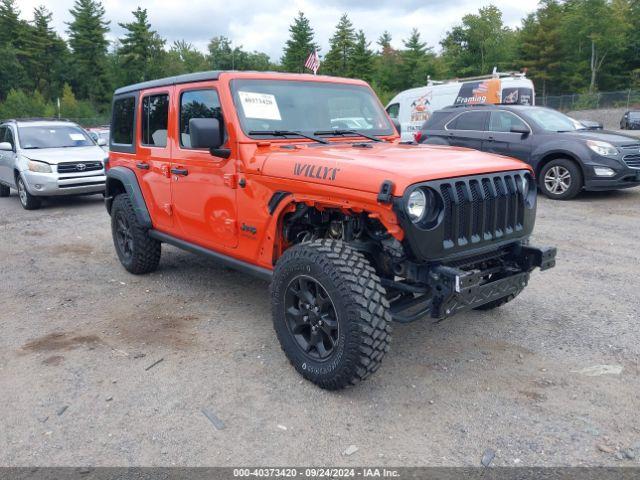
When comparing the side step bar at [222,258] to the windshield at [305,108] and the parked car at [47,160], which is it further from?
the parked car at [47,160]

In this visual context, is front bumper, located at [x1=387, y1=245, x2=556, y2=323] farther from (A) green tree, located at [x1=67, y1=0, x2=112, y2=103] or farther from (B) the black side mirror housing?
(A) green tree, located at [x1=67, y1=0, x2=112, y2=103]

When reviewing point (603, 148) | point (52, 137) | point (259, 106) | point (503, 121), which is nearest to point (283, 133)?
point (259, 106)

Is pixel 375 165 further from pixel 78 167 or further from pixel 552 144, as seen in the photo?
pixel 78 167

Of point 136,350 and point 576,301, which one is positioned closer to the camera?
point 136,350

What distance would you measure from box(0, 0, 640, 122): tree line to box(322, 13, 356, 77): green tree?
11 cm

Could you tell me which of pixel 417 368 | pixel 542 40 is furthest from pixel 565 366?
pixel 542 40

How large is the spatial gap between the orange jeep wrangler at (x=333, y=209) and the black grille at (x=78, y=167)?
240 inches

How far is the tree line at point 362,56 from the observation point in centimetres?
5122

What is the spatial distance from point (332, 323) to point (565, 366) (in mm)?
1731

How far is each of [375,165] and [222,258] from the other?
70.7 inches

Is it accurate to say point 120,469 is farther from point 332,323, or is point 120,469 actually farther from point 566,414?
point 566,414

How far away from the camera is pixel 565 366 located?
3707 millimetres

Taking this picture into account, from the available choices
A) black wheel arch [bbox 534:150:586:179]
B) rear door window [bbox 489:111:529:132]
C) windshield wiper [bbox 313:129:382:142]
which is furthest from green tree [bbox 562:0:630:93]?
windshield wiper [bbox 313:129:382:142]

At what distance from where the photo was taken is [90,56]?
63.1m
